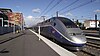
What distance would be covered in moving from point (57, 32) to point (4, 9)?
112m

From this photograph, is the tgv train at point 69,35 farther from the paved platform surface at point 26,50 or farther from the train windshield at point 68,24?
the paved platform surface at point 26,50

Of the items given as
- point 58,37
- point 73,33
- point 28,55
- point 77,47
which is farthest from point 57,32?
point 28,55

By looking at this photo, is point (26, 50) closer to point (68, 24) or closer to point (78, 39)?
point (78, 39)

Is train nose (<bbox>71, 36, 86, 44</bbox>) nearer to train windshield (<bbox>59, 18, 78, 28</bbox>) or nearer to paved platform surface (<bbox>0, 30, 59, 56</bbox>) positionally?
paved platform surface (<bbox>0, 30, 59, 56</bbox>)

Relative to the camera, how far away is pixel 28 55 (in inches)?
440

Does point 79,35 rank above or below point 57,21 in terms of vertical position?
below

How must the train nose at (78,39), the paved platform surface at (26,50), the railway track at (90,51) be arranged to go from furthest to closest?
1. the railway track at (90,51)
2. the train nose at (78,39)
3. the paved platform surface at (26,50)

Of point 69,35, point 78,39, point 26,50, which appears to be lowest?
point 26,50

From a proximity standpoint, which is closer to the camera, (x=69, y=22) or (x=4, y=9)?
(x=69, y=22)

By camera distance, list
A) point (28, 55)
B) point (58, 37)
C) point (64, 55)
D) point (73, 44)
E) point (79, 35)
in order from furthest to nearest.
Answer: point (58, 37)
point (79, 35)
point (73, 44)
point (28, 55)
point (64, 55)

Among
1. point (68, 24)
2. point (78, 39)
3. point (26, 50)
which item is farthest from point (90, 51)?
point (26, 50)

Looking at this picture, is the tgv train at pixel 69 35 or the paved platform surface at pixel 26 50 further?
the tgv train at pixel 69 35

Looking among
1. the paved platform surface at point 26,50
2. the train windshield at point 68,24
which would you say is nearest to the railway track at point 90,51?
the train windshield at point 68,24

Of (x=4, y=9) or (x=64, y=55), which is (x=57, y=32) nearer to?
(x=64, y=55)
